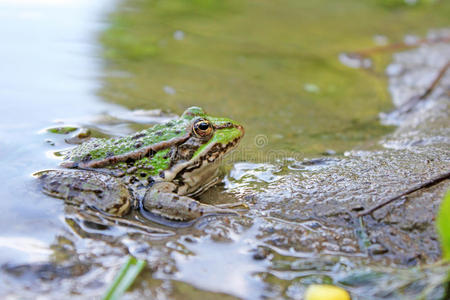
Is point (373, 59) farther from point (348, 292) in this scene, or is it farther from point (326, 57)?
point (348, 292)

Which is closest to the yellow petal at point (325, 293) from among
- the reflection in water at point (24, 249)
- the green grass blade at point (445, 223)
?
the green grass blade at point (445, 223)

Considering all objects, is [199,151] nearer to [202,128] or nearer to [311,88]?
[202,128]

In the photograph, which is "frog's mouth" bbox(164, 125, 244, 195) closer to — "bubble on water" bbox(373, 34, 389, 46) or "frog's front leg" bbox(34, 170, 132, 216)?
"frog's front leg" bbox(34, 170, 132, 216)

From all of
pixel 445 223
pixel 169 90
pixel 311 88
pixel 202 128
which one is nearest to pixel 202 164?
pixel 202 128

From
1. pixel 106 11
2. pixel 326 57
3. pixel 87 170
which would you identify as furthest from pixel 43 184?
pixel 106 11

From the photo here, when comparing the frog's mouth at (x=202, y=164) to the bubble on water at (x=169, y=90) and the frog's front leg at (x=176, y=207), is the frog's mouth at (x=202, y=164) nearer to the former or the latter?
the frog's front leg at (x=176, y=207)

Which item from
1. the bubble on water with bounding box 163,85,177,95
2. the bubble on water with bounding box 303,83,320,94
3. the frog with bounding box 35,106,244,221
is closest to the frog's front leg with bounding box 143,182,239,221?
the frog with bounding box 35,106,244,221
